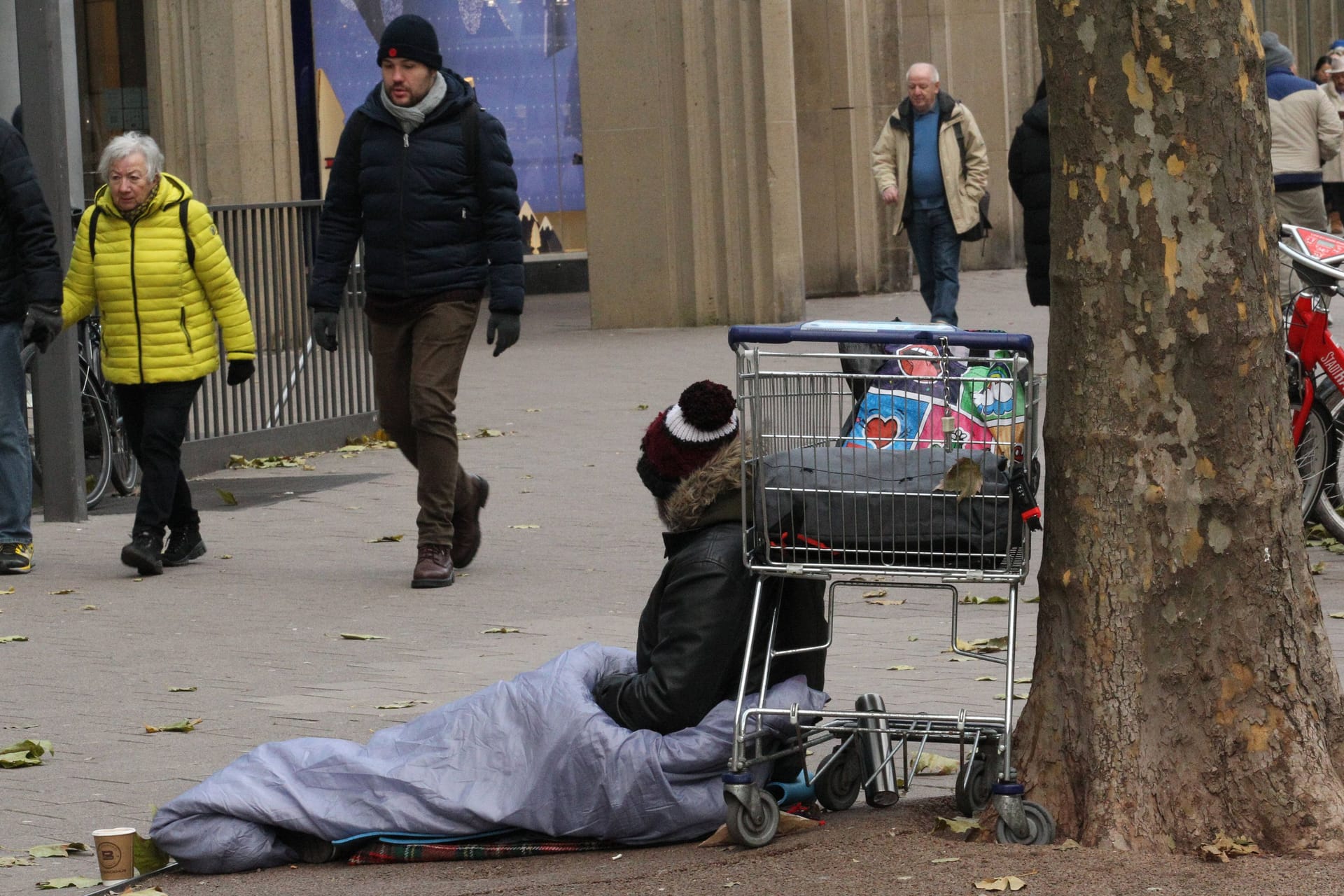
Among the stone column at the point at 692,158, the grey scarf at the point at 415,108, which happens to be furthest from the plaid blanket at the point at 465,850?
the stone column at the point at 692,158

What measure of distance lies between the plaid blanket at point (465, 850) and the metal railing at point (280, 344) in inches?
278

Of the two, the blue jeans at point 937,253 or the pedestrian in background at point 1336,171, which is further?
the pedestrian in background at point 1336,171

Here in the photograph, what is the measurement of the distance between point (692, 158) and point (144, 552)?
10210mm

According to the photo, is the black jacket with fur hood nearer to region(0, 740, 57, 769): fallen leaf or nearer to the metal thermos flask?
the metal thermos flask

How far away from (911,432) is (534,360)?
12.3m

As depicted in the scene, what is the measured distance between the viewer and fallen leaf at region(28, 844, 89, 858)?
186 inches

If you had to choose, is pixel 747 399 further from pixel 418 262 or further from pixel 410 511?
pixel 410 511

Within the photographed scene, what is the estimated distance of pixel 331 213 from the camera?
8.24 meters

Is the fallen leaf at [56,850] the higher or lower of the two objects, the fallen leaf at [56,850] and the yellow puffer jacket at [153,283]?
the lower

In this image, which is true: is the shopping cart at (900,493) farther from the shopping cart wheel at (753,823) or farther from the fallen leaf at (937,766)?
the fallen leaf at (937,766)

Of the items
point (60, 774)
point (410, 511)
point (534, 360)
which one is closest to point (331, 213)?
point (410, 511)

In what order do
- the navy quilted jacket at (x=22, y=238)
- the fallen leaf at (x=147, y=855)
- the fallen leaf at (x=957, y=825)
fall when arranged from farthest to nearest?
the navy quilted jacket at (x=22, y=238)
the fallen leaf at (x=147, y=855)
the fallen leaf at (x=957, y=825)

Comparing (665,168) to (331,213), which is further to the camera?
(665,168)

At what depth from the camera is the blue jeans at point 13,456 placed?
28.0 ft
